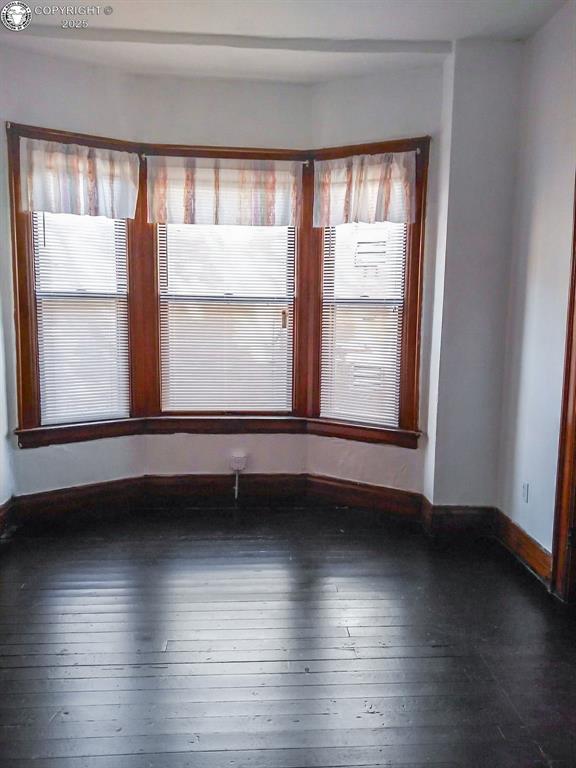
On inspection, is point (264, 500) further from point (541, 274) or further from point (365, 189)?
point (541, 274)

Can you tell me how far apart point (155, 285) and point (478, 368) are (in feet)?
6.96

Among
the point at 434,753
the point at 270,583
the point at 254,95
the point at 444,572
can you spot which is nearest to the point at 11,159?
the point at 254,95

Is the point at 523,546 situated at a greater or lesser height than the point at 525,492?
lesser

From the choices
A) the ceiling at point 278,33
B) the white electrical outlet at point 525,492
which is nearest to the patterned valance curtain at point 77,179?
the ceiling at point 278,33

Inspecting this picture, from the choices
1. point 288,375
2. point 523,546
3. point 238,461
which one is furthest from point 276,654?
point 288,375

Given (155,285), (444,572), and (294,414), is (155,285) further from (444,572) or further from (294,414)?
(444,572)

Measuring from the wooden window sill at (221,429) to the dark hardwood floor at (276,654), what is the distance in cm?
61

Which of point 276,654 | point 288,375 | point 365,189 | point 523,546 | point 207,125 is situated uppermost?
point 207,125

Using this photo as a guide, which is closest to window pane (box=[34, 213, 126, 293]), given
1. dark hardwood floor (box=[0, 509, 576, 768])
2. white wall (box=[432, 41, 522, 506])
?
dark hardwood floor (box=[0, 509, 576, 768])

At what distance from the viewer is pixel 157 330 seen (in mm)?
4035

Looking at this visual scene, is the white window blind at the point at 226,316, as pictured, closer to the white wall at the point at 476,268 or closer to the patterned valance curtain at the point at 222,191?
the patterned valance curtain at the point at 222,191

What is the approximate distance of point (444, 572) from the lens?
316 centimetres

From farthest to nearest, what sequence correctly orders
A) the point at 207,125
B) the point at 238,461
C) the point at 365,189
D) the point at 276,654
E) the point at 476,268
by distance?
the point at 238,461
the point at 207,125
the point at 365,189
the point at 476,268
the point at 276,654

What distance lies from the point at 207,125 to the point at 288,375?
5.63 feet
